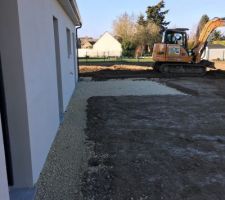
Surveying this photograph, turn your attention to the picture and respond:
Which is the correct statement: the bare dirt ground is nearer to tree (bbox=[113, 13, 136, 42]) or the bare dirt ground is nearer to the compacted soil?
the compacted soil

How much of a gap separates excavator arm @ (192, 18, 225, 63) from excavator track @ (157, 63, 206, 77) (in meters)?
0.44

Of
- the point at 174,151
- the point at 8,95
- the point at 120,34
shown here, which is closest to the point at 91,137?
the point at 174,151

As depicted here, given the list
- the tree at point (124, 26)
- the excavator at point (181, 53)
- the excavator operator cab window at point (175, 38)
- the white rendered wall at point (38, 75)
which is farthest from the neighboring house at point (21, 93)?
the tree at point (124, 26)

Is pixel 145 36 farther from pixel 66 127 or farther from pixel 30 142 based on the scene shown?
pixel 30 142

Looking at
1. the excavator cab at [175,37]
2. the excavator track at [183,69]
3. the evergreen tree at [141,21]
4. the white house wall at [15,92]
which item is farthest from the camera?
the evergreen tree at [141,21]

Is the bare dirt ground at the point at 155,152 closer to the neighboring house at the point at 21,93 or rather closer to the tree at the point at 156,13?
the neighboring house at the point at 21,93

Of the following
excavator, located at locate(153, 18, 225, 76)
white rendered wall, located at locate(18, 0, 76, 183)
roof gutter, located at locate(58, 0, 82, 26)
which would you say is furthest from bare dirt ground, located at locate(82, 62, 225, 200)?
excavator, located at locate(153, 18, 225, 76)

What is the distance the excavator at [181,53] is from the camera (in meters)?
17.9

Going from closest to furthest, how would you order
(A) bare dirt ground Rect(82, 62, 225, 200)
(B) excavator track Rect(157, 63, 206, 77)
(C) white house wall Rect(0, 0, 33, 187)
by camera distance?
(C) white house wall Rect(0, 0, 33, 187)
(A) bare dirt ground Rect(82, 62, 225, 200)
(B) excavator track Rect(157, 63, 206, 77)

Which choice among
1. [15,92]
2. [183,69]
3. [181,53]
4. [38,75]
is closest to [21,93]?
[15,92]

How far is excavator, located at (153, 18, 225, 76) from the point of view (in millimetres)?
17938

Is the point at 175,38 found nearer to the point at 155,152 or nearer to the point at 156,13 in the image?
the point at 155,152

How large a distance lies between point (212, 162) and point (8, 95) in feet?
9.89

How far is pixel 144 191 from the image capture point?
3.68 metres
